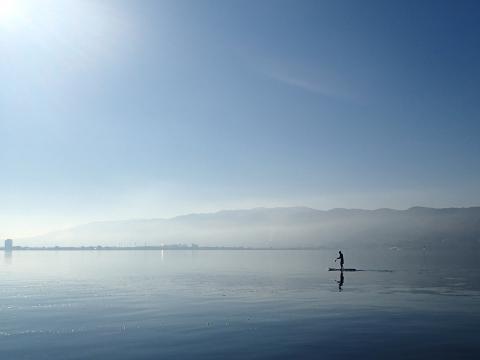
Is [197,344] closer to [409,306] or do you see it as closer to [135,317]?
[135,317]

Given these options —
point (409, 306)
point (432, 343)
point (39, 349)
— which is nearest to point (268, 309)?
point (409, 306)

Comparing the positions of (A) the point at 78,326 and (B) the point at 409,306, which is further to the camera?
(B) the point at 409,306

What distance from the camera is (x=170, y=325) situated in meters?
31.1

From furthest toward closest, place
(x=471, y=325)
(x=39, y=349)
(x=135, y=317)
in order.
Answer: (x=135, y=317) < (x=471, y=325) < (x=39, y=349)

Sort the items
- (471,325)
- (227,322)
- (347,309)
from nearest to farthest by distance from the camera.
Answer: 1. (471,325)
2. (227,322)
3. (347,309)

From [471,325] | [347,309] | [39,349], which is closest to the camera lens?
[39,349]

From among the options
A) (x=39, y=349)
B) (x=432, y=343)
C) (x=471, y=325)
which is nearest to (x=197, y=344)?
(x=39, y=349)

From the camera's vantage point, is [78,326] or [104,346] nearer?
[104,346]

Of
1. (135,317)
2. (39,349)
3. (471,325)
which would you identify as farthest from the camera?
(135,317)

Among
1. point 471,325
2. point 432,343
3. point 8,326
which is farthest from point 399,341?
point 8,326

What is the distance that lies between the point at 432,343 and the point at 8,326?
30153 millimetres

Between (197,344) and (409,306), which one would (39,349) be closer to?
(197,344)

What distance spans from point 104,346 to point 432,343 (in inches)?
789

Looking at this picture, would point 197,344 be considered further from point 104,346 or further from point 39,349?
point 39,349
